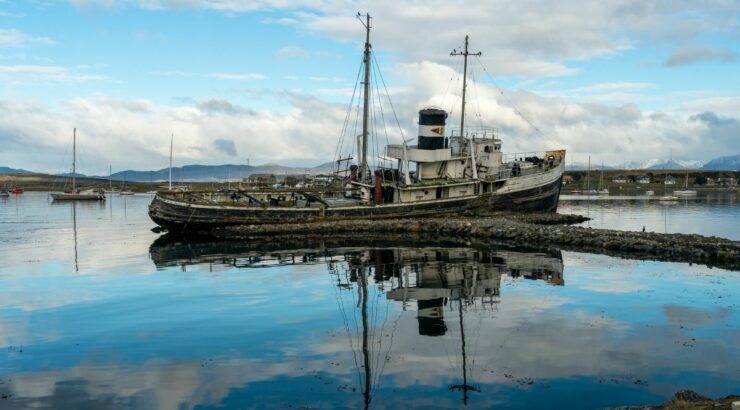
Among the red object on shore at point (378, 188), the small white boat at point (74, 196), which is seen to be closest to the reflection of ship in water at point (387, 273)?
the red object on shore at point (378, 188)

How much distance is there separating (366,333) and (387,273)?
10.4 metres

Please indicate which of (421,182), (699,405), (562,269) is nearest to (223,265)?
(562,269)

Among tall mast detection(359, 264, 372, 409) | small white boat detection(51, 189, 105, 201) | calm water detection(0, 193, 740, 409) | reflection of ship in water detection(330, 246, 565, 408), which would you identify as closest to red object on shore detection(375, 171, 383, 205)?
reflection of ship in water detection(330, 246, 565, 408)

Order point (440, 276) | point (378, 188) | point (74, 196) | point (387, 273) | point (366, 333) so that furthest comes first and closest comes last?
point (74, 196) → point (378, 188) → point (387, 273) → point (440, 276) → point (366, 333)

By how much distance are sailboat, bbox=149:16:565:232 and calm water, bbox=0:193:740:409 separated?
494 inches

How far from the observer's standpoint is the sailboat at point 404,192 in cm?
4362

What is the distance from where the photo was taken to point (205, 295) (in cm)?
2214

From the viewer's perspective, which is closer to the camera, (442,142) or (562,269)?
(562,269)

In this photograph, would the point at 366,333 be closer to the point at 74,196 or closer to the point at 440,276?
the point at 440,276

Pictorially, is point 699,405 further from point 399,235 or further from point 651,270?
point 399,235

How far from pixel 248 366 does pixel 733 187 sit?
633 feet

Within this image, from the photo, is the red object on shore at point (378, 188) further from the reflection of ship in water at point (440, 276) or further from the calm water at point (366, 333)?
the calm water at point (366, 333)

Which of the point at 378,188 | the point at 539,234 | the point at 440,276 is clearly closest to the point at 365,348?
the point at 440,276

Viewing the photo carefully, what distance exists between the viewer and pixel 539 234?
38.1 metres
